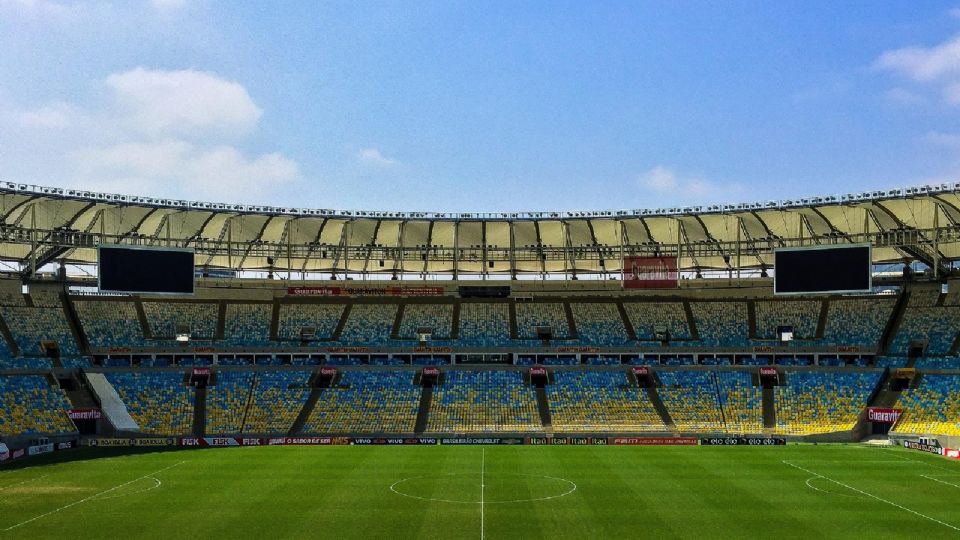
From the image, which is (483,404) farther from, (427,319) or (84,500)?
(84,500)

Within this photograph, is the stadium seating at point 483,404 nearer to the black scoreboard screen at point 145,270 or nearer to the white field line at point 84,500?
the black scoreboard screen at point 145,270

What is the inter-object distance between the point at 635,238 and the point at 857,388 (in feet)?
68.5

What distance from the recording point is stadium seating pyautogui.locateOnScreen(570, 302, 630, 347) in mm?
72438

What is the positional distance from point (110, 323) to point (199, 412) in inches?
548

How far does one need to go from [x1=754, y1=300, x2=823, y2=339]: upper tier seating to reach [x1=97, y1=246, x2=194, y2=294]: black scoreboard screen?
46.6 meters

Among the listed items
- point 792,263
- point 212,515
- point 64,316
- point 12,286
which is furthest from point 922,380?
point 12,286

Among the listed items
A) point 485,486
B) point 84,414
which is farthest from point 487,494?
point 84,414

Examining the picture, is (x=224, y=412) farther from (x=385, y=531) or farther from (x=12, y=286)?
(x=385, y=531)

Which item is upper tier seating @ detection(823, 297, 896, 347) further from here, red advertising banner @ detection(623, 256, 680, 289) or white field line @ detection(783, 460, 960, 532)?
white field line @ detection(783, 460, 960, 532)

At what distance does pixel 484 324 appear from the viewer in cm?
7488

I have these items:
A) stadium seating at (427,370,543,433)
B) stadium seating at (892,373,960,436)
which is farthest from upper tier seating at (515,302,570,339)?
stadium seating at (892,373,960,436)

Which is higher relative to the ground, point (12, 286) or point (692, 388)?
point (12, 286)

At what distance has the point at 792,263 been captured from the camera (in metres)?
60.8

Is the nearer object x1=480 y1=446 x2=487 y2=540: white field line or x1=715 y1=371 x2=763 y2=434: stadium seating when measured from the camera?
x1=480 y1=446 x2=487 y2=540: white field line
